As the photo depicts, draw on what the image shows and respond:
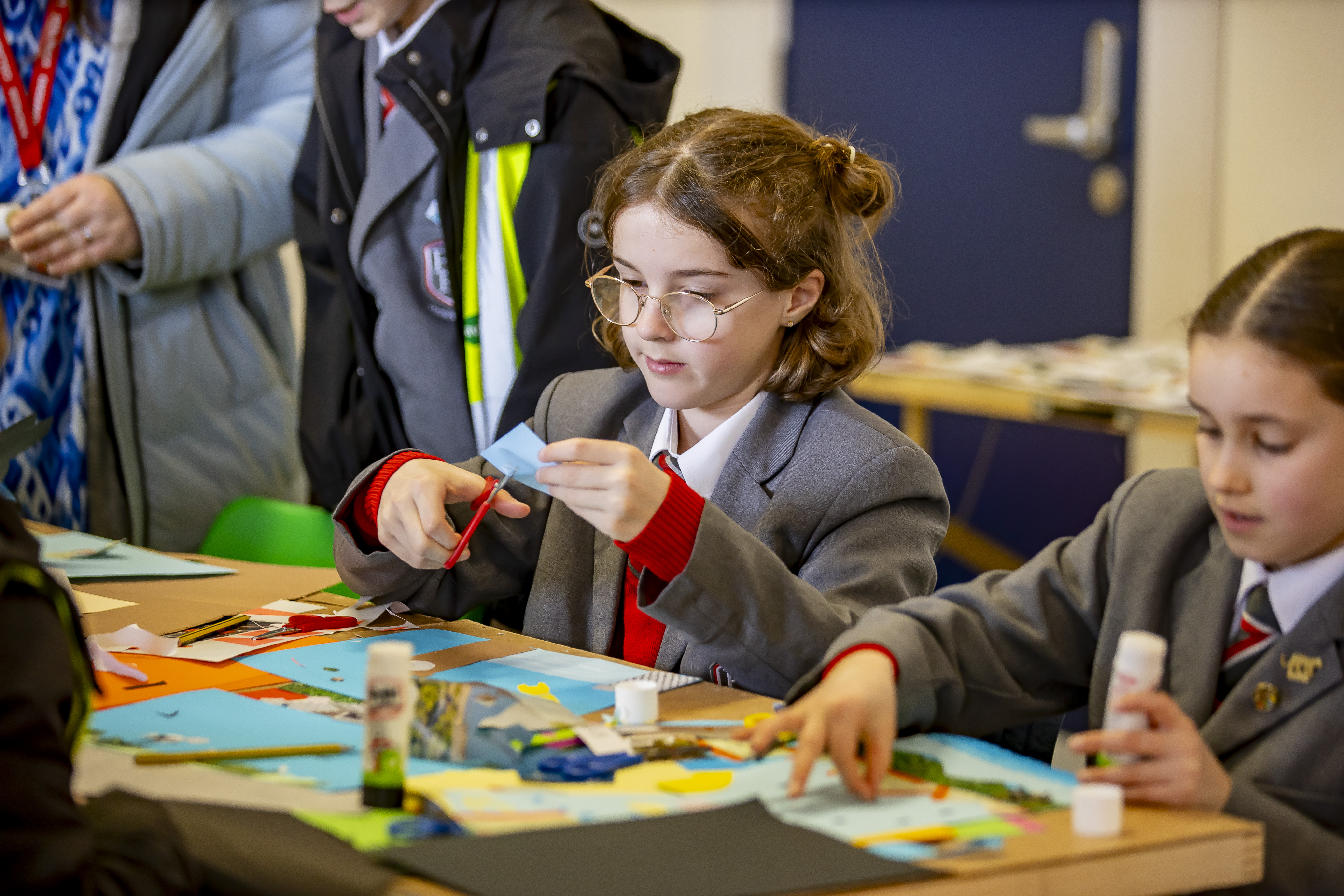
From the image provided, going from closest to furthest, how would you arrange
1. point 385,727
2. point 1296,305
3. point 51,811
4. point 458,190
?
point 51,811
point 385,727
point 1296,305
point 458,190

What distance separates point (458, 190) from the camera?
7.69 feet

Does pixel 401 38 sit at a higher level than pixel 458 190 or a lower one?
higher

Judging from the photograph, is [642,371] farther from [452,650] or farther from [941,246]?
[941,246]

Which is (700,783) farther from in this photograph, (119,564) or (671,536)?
(119,564)

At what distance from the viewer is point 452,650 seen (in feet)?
5.12

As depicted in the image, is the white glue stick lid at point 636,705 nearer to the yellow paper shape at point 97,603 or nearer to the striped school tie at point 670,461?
the striped school tie at point 670,461

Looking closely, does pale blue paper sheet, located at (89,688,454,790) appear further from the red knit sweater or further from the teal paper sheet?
the red knit sweater

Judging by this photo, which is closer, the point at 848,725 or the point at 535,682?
the point at 848,725

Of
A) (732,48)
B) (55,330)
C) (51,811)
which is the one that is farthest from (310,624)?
(732,48)

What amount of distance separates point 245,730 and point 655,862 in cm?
48

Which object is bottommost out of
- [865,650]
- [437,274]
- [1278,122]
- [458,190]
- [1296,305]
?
[865,650]

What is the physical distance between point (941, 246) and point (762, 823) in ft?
15.4

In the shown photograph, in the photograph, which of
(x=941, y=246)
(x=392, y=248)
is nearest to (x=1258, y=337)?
(x=392, y=248)

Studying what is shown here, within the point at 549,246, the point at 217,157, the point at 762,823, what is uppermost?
the point at 217,157
